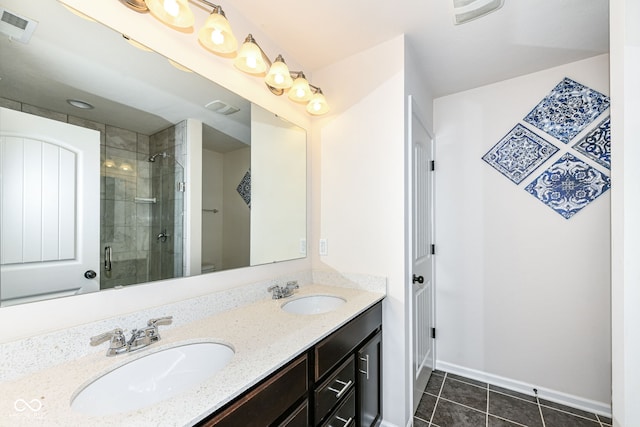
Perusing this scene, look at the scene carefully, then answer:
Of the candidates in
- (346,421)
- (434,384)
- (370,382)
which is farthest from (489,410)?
(346,421)

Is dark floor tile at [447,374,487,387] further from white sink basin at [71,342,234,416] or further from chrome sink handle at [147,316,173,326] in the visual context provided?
chrome sink handle at [147,316,173,326]

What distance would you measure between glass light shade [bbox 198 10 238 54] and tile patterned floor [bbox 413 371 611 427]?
A: 242 cm

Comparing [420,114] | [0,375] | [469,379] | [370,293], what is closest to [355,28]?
[420,114]

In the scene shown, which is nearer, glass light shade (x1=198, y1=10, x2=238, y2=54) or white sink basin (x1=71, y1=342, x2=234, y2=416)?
white sink basin (x1=71, y1=342, x2=234, y2=416)

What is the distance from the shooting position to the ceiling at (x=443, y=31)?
54.6 inches

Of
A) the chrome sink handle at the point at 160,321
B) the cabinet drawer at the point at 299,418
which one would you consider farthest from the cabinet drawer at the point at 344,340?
the chrome sink handle at the point at 160,321

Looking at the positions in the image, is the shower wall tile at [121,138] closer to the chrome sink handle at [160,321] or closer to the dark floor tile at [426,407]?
the chrome sink handle at [160,321]

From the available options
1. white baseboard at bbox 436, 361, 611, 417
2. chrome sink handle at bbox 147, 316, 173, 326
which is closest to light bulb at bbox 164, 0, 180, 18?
chrome sink handle at bbox 147, 316, 173, 326

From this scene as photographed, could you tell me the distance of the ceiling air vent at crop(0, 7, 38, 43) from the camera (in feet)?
2.53

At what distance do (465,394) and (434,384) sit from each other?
0.22m

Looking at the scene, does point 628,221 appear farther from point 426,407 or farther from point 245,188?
point 426,407

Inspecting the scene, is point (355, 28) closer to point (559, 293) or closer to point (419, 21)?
point (419, 21)

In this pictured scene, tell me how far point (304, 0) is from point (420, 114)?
105cm

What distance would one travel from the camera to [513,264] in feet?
6.68
